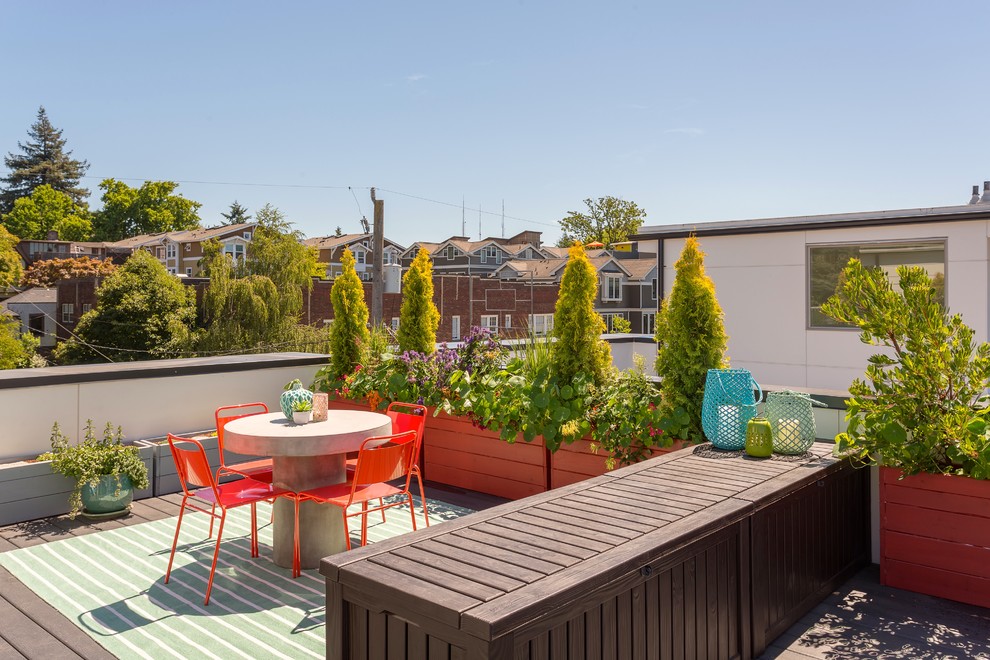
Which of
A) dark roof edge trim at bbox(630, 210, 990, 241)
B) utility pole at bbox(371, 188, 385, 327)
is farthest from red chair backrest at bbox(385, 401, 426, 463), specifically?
utility pole at bbox(371, 188, 385, 327)

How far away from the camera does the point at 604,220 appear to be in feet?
188

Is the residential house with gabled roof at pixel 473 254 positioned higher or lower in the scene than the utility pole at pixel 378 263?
higher

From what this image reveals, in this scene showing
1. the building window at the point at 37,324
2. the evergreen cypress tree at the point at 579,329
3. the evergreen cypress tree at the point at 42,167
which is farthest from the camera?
the evergreen cypress tree at the point at 42,167

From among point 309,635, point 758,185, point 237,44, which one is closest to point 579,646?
point 309,635

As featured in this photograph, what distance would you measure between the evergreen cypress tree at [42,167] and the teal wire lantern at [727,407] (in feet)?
239

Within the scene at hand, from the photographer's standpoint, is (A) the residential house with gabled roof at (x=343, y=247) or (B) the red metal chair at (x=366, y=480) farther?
(A) the residential house with gabled roof at (x=343, y=247)

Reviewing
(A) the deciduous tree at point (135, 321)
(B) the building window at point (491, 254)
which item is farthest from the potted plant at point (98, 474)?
(B) the building window at point (491, 254)

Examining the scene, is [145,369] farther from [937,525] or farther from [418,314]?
[937,525]

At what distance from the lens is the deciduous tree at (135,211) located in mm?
63219

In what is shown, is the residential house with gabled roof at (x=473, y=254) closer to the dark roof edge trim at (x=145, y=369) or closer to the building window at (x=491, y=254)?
the building window at (x=491, y=254)

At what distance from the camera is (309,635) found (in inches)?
134

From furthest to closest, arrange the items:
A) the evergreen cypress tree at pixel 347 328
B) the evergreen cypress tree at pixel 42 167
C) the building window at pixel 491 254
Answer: the evergreen cypress tree at pixel 42 167
the building window at pixel 491 254
the evergreen cypress tree at pixel 347 328

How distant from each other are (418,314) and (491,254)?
48.1 metres

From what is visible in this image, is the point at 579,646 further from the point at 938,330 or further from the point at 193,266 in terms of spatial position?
the point at 193,266
